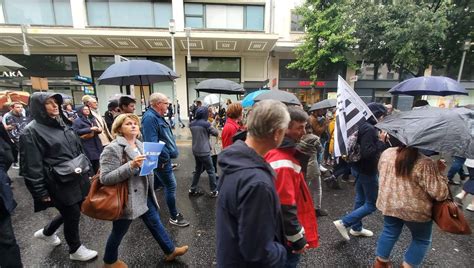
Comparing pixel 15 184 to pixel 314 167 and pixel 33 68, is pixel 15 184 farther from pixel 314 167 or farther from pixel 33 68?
pixel 33 68

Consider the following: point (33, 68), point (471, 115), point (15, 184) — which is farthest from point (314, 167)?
point (33, 68)

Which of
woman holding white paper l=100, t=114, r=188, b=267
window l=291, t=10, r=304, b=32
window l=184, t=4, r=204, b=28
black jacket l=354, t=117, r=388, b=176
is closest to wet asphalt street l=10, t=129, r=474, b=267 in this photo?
woman holding white paper l=100, t=114, r=188, b=267

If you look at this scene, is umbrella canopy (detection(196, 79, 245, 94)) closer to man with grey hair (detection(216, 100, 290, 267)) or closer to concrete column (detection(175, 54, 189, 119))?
man with grey hair (detection(216, 100, 290, 267))

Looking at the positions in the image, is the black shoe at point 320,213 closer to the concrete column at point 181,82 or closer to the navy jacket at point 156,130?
the navy jacket at point 156,130

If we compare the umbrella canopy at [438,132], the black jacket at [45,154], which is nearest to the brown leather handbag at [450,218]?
the umbrella canopy at [438,132]

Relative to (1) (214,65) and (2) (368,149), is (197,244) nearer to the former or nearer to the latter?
(2) (368,149)

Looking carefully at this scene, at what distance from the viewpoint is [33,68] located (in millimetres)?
16391

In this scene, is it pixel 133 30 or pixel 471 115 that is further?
pixel 133 30

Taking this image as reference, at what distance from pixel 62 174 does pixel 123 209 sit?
0.78 meters

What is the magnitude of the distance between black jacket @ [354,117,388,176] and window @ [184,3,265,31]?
14.7 m

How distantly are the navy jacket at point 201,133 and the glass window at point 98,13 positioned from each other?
1445 cm

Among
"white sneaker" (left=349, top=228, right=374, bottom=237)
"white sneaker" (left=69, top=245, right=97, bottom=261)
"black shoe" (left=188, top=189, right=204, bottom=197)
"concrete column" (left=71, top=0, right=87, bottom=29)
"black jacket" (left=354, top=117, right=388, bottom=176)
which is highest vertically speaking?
"concrete column" (left=71, top=0, right=87, bottom=29)

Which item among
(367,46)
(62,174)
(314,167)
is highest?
(367,46)

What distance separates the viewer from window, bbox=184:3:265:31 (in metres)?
15.8
